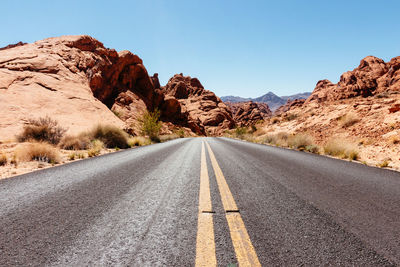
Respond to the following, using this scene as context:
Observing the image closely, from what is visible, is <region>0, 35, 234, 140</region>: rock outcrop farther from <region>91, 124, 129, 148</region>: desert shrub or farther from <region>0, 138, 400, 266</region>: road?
<region>0, 138, 400, 266</region>: road

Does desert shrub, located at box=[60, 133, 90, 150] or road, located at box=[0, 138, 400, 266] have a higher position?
desert shrub, located at box=[60, 133, 90, 150]

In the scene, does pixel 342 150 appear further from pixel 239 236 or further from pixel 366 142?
pixel 239 236

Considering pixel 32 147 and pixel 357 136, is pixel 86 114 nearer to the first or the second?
pixel 32 147

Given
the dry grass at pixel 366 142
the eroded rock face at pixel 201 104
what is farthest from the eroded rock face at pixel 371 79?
the dry grass at pixel 366 142

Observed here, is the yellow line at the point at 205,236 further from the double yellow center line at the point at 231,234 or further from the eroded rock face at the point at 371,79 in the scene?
the eroded rock face at the point at 371,79

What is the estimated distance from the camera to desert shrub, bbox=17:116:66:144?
9.29 meters

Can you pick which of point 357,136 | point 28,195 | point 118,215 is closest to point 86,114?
point 28,195

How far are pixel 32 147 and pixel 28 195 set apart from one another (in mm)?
4699

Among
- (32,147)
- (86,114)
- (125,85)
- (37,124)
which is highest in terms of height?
(125,85)

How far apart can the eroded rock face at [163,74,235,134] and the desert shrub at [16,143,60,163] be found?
69365mm

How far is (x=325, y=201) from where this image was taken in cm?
294

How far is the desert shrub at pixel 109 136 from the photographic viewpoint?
1266 centimetres

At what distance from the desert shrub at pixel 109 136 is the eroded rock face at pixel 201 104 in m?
62.6

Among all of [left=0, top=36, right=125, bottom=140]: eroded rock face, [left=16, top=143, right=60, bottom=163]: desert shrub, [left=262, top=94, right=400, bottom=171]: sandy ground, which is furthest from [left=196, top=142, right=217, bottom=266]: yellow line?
[left=0, top=36, right=125, bottom=140]: eroded rock face
